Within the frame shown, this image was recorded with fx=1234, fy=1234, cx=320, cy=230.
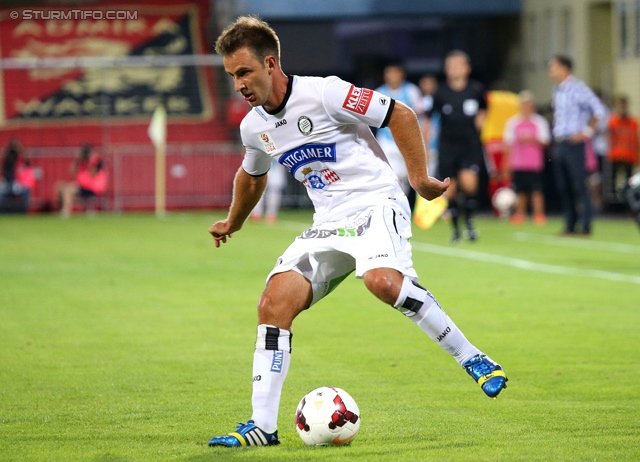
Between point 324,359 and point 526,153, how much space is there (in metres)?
15.0

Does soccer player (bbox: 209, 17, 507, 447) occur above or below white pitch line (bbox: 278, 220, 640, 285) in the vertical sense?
above

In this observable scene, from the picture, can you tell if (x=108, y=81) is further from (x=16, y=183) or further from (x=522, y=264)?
(x=522, y=264)

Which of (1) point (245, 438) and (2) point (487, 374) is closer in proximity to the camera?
(1) point (245, 438)

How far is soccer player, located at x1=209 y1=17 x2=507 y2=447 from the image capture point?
5.53m

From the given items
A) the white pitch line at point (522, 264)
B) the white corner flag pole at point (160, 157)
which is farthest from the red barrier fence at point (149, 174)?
the white pitch line at point (522, 264)

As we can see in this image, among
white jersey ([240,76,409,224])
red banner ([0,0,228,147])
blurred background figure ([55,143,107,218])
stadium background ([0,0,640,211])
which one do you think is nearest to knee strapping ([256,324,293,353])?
white jersey ([240,76,409,224])

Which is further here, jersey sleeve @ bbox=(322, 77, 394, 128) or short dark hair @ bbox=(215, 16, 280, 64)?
jersey sleeve @ bbox=(322, 77, 394, 128)

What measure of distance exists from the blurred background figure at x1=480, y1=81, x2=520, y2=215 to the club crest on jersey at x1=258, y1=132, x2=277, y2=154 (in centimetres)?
1873

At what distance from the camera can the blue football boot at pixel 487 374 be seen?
560 centimetres

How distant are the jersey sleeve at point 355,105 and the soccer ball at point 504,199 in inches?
677

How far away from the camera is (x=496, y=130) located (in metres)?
24.9

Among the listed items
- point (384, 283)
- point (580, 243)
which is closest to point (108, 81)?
point (580, 243)

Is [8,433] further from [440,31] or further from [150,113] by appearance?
[440,31]

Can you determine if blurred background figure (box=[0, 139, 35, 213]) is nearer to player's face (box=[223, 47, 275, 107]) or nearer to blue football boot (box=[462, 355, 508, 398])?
player's face (box=[223, 47, 275, 107])
